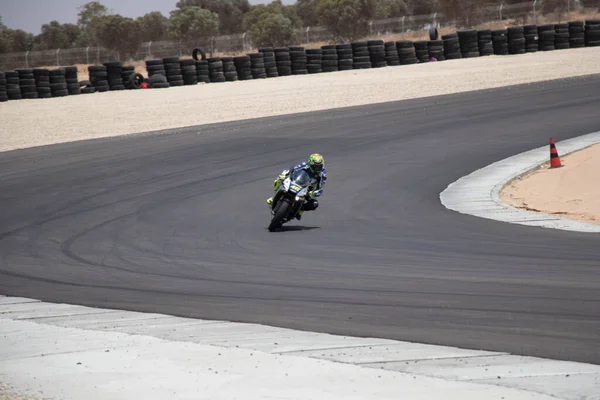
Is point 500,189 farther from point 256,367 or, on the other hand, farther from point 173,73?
point 173,73

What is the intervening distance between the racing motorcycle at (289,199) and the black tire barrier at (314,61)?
99.7 ft

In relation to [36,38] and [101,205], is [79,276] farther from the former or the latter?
[36,38]

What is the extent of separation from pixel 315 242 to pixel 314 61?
3197cm

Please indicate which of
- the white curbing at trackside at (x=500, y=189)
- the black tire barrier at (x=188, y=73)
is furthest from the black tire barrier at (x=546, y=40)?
the white curbing at trackside at (x=500, y=189)

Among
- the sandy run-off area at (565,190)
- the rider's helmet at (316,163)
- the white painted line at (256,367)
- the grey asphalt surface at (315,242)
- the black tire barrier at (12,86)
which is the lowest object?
the sandy run-off area at (565,190)

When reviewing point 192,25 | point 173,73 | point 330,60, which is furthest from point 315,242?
point 192,25

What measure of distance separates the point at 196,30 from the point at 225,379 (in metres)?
90.6

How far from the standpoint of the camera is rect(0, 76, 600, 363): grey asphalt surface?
761 cm

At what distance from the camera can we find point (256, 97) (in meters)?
34.6

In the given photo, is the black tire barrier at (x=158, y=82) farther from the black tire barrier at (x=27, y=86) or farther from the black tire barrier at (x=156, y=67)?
the black tire barrier at (x=27, y=86)

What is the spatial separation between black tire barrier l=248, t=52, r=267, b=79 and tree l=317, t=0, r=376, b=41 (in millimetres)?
42830

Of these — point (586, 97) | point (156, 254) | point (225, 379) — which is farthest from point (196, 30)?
point (225, 379)

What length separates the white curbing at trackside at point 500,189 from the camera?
39.2 ft

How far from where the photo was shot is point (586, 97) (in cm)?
2827
